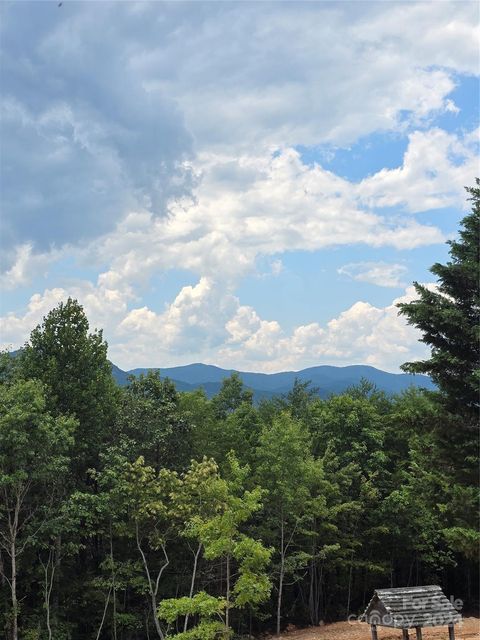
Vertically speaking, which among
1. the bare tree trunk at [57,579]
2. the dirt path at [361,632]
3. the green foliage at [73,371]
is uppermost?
the green foliage at [73,371]

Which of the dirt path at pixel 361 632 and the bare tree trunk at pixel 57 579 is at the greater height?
the bare tree trunk at pixel 57 579

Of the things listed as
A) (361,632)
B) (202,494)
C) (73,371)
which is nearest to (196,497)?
(202,494)

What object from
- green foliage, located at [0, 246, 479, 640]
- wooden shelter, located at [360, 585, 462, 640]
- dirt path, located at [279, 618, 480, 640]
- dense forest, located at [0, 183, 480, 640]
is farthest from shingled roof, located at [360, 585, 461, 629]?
dirt path, located at [279, 618, 480, 640]

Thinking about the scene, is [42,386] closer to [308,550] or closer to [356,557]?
[308,550]

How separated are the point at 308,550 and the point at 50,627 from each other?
15.4m

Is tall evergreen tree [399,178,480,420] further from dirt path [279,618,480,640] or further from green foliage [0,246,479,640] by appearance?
dirt path [279,618,480,640]

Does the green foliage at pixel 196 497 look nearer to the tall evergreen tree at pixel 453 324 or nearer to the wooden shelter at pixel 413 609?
the tall evergreen tree at pixel 453 324

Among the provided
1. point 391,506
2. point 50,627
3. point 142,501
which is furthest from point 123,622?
point 391,506

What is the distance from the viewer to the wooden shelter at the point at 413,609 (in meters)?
20.2

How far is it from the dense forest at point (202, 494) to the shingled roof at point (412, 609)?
337cm

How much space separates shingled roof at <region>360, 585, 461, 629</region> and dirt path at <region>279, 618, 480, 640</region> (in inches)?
215

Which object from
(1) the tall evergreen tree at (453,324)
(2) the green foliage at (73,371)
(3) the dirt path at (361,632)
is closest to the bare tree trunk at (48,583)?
(2) the green foliage at (73,371)

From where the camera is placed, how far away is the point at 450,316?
17.8 m

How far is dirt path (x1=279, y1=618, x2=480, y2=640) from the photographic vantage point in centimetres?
2698
